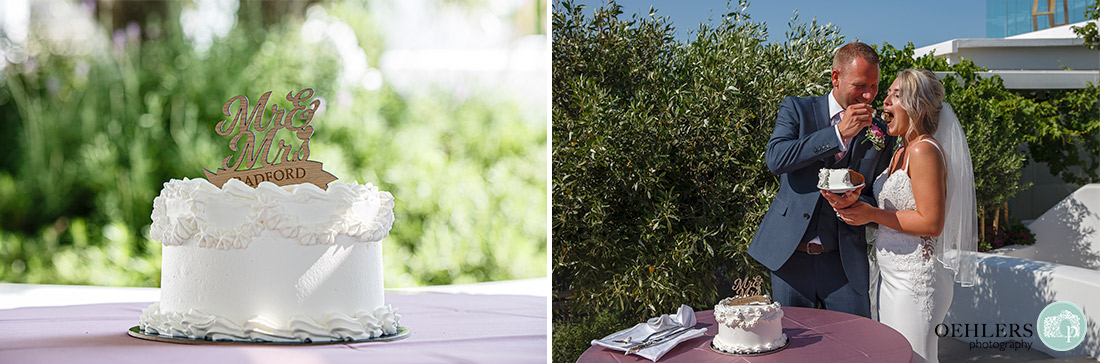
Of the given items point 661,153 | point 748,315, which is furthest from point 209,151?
point 748,315

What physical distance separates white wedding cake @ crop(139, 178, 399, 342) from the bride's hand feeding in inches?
74.6

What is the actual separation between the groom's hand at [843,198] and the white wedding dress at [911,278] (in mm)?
151

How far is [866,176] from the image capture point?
3.39 meters

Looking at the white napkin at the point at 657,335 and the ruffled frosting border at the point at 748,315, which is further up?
the ruffled frosting border at the point at 748,315

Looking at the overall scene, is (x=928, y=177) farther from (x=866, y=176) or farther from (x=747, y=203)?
(x=747, y=203)

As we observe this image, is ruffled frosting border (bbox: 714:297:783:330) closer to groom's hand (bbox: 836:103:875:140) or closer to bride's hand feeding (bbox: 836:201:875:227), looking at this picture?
bride's hand feeding (bbox: 836:201:875:227)

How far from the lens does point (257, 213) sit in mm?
3422

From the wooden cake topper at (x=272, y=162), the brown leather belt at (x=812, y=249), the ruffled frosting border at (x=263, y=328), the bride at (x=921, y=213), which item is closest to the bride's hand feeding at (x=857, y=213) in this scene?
the bride at (x=921, y=213)

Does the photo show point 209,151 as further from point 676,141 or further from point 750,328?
point 750,328

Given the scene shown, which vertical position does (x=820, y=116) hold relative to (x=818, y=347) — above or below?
above

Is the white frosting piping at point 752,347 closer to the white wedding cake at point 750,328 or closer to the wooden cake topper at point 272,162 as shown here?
the white wedding cake at point 750,328
